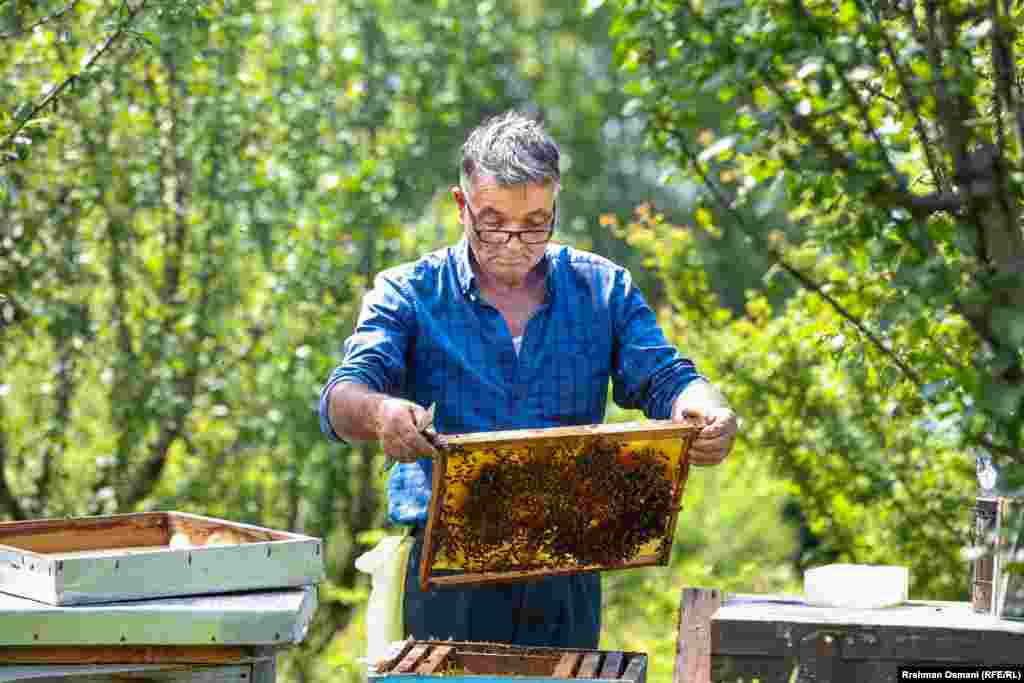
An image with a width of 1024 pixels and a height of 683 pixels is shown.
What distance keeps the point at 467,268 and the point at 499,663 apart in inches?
45.6

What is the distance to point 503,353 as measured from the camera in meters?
3.67

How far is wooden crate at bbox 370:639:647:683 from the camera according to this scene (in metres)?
2.80

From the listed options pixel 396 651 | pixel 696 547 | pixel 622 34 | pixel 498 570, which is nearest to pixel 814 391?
pixel 622 34

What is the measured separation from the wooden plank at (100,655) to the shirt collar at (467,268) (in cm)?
119

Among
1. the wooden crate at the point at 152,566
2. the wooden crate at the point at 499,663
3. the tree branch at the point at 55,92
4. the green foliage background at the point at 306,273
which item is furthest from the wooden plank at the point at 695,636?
the tree branch at the point at 55,92

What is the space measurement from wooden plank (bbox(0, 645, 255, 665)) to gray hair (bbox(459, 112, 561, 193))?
138 cm

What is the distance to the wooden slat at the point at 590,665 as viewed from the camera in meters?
2.82

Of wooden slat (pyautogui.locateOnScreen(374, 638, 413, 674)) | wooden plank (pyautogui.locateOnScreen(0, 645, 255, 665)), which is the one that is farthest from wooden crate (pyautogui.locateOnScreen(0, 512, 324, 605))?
wooden slat (pyautogui.locateOnScreen(374, 638, 413, 674))

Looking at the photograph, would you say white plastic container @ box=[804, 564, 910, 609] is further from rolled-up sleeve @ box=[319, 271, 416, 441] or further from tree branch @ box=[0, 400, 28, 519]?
tree branch @ box=[0, 400, 28, 519]

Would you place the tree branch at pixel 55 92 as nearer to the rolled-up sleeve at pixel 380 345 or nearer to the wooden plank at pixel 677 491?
the rolled-up sleeve at pixel 380 345

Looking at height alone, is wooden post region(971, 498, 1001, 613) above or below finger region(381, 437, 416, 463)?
below

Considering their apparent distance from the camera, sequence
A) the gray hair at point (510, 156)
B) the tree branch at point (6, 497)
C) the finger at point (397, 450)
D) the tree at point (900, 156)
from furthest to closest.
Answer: the tree branch at point (6, 497) < the gray hair at point (510, 156) < the finger at point (397, 450) < the tree at point (900, 156)

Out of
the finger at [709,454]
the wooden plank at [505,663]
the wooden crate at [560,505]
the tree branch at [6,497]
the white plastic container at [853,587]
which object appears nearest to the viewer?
the white plastic container at [853,587]

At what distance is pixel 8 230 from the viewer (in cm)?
634
